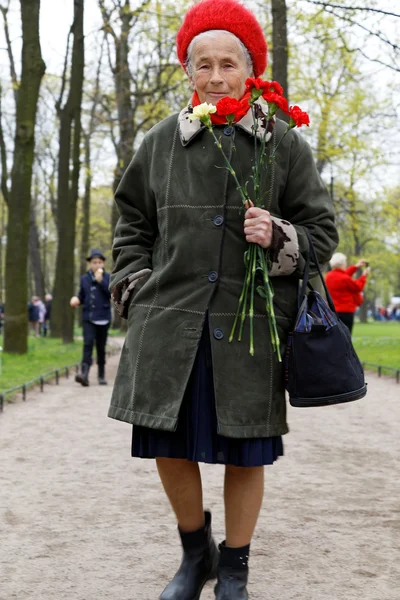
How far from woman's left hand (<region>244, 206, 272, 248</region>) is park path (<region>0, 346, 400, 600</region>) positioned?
135 centimetres

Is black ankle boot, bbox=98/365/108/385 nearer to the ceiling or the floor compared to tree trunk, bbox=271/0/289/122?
nearer to the floor

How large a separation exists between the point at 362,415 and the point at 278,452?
6.19 m

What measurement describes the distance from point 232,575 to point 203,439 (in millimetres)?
522

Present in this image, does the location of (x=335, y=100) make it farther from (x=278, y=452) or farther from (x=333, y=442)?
(x=278, y=452)

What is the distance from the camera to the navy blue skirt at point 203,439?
10.0 feet

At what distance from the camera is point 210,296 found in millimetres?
3088

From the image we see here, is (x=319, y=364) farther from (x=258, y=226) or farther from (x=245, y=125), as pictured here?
(x=245, y=125)

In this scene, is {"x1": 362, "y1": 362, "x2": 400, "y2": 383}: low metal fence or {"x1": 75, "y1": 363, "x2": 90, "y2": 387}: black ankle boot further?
{"x1": 362, "y1": 362, "x2": 400, "y2": 383}: low metal fence

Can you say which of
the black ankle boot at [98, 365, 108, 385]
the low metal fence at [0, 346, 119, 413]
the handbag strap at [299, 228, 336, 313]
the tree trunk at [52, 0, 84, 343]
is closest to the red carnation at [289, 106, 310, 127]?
the handbag strap at [299, 228, 336, 313]

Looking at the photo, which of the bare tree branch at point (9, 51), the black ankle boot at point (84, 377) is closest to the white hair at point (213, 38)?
the black ankle boot at point (84, 377)


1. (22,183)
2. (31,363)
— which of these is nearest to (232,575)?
(31,363)

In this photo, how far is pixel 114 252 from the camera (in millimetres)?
3371

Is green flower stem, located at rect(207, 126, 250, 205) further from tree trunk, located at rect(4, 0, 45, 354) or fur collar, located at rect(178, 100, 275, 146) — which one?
tree trunk, located at rect(4, 0, 45, 354)

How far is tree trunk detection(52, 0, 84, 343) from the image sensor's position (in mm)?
19859
